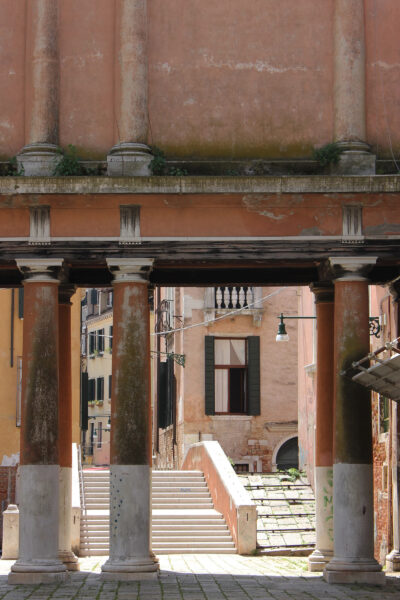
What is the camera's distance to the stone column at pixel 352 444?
67.7 feet

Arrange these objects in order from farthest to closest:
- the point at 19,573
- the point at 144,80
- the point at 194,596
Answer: the point at 144,80
the point at 19,573
the point at 194,596

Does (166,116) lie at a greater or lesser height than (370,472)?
greater

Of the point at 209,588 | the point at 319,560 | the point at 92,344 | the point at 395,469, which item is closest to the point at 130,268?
the point at 209,588

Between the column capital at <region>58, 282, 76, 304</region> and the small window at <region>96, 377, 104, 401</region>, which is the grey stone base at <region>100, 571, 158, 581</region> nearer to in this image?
the column capital at <region>58, 282, 76, 304</region>

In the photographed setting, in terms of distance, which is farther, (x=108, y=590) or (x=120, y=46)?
(x=120, y=46)

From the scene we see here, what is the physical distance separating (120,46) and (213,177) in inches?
119

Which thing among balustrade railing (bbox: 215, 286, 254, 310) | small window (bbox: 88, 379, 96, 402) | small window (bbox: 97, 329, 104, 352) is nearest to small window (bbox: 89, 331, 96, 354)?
small window (bbox: 97, 329, 104, 352)

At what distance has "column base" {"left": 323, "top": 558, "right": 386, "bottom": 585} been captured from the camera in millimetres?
20453

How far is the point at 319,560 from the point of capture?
23.0 m

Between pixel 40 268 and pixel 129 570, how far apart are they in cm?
499

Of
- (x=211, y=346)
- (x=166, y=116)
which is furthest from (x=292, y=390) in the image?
(x=166, y=116)

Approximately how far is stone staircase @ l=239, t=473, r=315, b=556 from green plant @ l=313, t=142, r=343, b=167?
36.0 ft

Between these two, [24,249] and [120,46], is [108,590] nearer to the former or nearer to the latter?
[24,249]

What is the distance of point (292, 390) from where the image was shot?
151 feet
